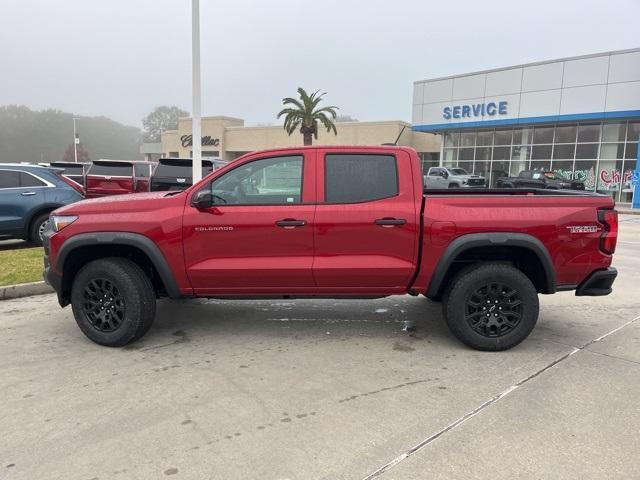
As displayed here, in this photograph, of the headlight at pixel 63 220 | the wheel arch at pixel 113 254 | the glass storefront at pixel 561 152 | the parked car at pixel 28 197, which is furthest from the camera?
the glass storefront at pixel 561 152

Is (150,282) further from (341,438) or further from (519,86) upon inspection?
(519,86)

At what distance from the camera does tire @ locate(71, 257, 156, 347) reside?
4.63 metres

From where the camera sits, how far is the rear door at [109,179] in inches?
541

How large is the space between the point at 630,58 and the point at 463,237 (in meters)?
29.2

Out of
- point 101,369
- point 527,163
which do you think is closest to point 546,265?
point 101,369

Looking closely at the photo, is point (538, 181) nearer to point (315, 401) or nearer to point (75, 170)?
point (75, 170)

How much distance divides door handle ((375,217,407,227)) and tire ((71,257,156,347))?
2.15m

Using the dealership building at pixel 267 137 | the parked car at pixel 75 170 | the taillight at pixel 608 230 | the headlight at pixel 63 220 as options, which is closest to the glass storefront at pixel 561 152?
the dealership building at pixel 267 137

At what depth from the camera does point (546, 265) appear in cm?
451

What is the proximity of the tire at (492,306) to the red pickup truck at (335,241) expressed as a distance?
0.01 m

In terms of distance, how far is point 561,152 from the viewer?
31766mm

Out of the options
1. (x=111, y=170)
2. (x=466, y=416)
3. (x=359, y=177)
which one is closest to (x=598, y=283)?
(x=466, y=416)

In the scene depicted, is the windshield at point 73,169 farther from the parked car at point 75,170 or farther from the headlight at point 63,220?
the headlight at point 63,220

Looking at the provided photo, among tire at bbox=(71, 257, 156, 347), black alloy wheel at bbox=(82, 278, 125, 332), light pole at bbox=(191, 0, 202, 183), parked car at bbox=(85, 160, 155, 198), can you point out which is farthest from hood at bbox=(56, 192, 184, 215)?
parked car at bbox=(85, 160, 155, 198)
